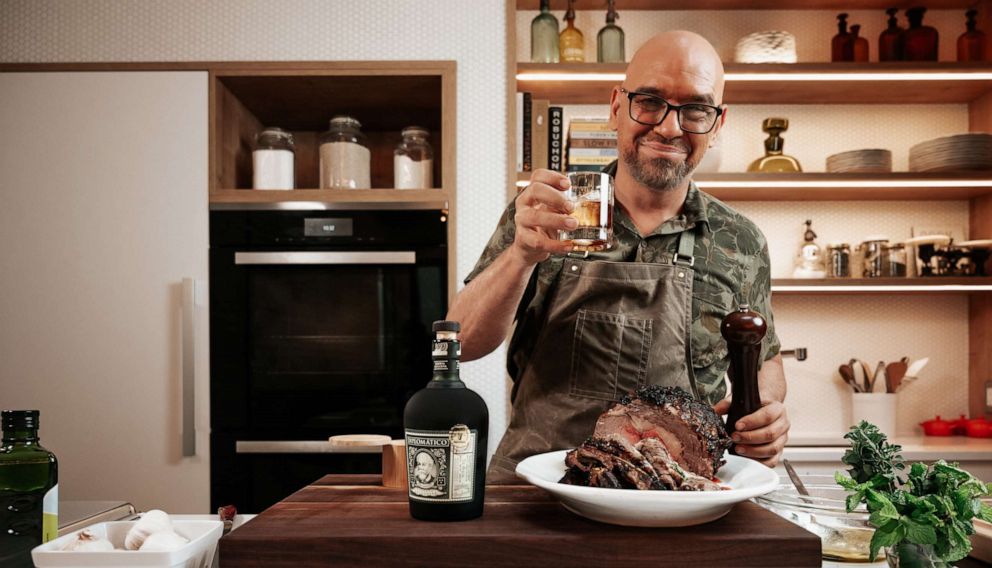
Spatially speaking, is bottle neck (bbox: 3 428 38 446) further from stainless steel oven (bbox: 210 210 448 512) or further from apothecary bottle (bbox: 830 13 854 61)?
apothecary bottle (bbox: 830 13 854 61)

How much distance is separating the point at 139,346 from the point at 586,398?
1708mm

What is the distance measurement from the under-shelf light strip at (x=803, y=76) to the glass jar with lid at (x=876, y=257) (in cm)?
62

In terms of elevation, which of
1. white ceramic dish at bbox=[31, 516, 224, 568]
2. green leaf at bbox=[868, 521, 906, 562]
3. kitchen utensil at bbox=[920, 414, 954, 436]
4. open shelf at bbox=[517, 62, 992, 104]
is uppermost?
open shelf at bbox=[517, 62, 992, 104]

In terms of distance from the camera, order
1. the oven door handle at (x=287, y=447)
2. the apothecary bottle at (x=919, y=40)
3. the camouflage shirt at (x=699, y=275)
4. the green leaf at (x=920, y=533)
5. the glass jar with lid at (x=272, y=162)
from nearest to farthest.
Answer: the green leaf at (x=920, y=533), the camouflage shirt at (x=699, y=275), the oven door handle at (x=287, y=447), the glass jar with lid at (x=272, y=162), the apothecary bottle at (x=919, y=40)

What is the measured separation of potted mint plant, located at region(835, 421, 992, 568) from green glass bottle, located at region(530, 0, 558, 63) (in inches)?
82.9

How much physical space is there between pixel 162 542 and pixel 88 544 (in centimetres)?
10

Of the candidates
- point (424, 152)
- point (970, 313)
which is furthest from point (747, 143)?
point (424, 152)

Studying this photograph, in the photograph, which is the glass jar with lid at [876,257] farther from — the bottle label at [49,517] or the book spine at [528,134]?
the bottle label at [49,517]

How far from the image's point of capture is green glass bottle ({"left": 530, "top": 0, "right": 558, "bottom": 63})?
8.82 feet

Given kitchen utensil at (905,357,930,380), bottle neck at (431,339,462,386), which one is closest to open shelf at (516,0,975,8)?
kitchen utensil at (905,357,930,380)

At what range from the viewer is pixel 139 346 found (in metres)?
2.50

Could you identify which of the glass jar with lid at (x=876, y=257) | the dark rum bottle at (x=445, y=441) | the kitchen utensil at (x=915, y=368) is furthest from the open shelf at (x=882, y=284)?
the dark rum bottle at (x=445, y=441)

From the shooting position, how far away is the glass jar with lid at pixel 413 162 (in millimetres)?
2625

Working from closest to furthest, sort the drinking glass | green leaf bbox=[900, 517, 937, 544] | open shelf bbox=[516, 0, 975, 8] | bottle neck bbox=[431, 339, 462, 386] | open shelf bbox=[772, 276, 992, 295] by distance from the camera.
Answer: green leaf bbox=[900, 517, 937, 544], bottle neck bbox=[431, 339, 462, 386], the drinking glass, open shelf bbox=[772, 276, 992, 295], open shelf bbox=[516, 0, 975, 8]
